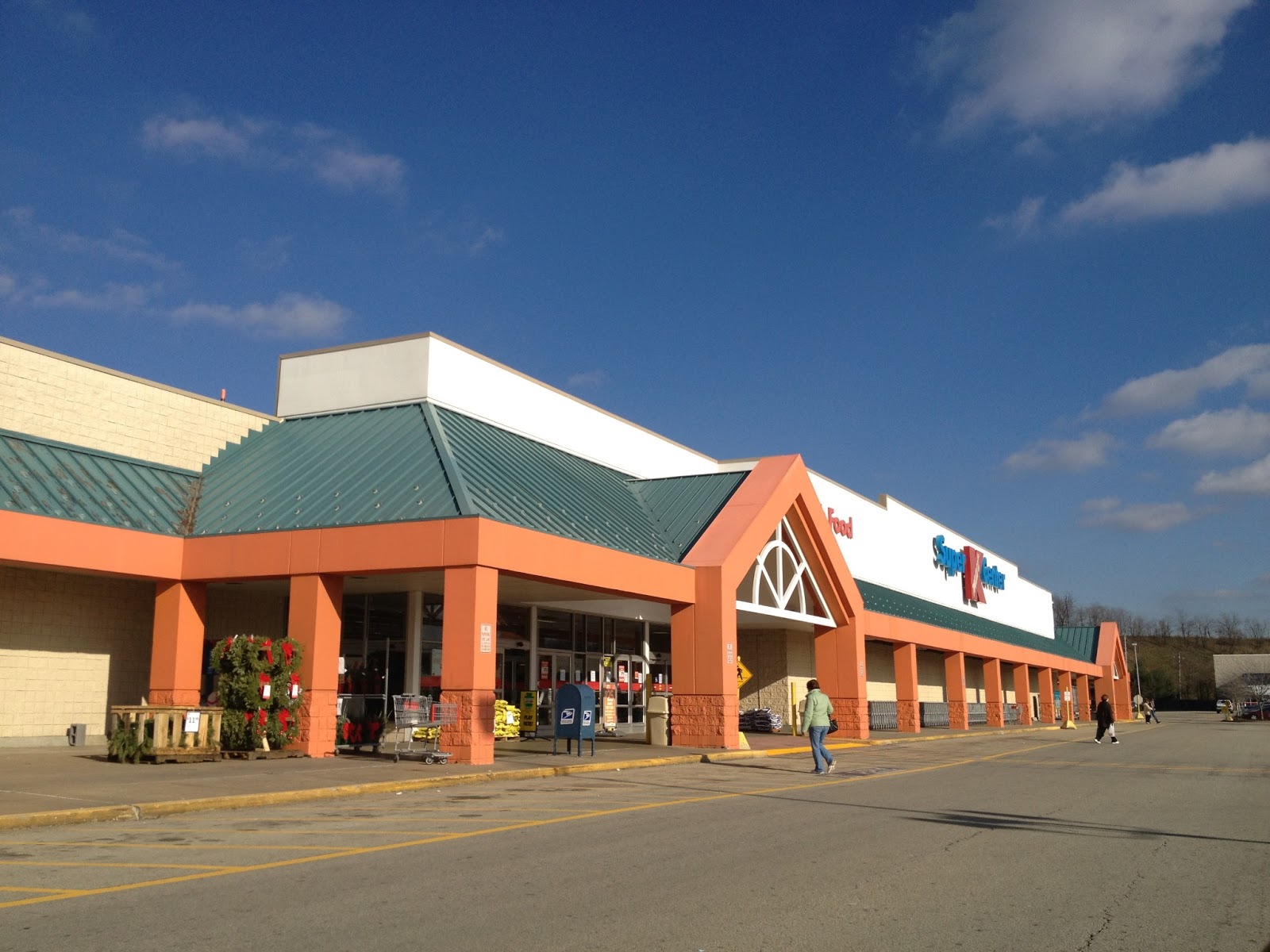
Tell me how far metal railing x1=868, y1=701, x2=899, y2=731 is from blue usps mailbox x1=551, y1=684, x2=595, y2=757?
2131 centimetres

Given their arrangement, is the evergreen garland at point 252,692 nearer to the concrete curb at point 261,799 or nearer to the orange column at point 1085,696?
the concrete curb at point 261,799

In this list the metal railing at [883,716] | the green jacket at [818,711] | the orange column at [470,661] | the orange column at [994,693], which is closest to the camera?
the orange column at [470,661]

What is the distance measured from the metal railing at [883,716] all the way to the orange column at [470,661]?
25081mm

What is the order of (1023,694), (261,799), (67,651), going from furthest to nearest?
(1023,694) < (67,651) < (261,799)

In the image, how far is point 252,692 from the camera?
63.7 ft

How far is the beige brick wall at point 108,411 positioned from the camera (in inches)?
848

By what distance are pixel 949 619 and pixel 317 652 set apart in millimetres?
34452

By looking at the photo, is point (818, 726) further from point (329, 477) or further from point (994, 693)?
point (994, 693)

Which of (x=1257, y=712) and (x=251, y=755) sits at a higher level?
(x=251, y=755)

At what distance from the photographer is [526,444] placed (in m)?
28.2

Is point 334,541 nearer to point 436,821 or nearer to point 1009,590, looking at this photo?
point 436,821

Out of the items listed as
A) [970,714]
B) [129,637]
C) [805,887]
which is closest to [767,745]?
[129,637]

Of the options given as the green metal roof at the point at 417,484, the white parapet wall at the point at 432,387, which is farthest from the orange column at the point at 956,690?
the white parapet wall at the point at 432,387

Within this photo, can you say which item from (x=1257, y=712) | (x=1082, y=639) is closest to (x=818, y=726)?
(x=1082, y=639)
